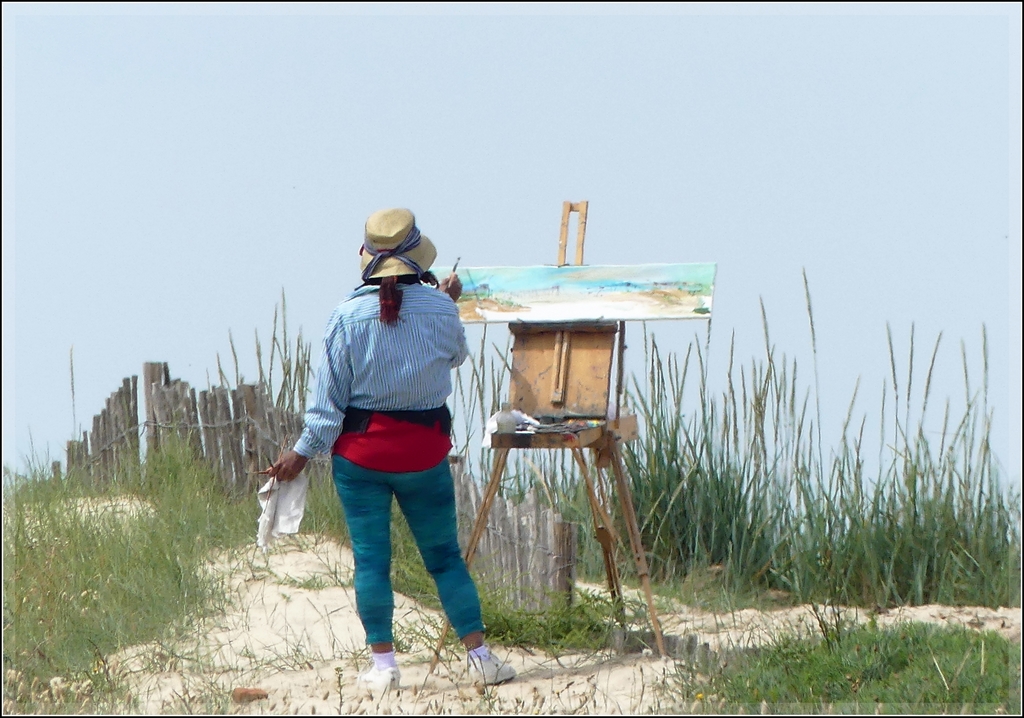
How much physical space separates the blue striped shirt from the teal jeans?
7.0 inches

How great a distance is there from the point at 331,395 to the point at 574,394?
0.98 metres

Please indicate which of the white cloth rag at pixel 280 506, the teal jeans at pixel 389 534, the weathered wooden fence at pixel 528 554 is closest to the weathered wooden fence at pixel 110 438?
the weathered wooden fence at pixel 528 554

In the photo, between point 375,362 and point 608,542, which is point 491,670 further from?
point 375,362

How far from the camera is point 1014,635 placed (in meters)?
4.99

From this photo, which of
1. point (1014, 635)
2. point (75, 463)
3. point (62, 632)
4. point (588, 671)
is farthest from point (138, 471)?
point (1014, 635)

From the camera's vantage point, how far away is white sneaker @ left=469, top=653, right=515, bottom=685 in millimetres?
4652

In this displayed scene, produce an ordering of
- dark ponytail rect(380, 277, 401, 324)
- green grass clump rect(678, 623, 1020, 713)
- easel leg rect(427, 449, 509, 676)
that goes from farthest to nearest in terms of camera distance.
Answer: easel leg rect(427, 449, 509, 676) < dark ponytail rect(380, 277, 401, 324) < green grass clump rect(678, 623, 1020, 713)

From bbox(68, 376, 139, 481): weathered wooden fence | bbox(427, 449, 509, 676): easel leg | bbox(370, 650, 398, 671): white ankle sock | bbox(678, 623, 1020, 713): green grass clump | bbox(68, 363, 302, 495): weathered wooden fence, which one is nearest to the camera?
bbox(678, 623, 1020, 713): green grass clump

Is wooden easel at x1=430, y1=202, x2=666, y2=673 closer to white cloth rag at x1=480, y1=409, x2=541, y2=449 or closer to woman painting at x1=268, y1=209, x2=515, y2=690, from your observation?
white cloth rag at x1=480, y1=409, x2=541, y2=449

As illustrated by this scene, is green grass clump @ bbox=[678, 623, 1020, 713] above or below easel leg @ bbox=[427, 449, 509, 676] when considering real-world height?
below

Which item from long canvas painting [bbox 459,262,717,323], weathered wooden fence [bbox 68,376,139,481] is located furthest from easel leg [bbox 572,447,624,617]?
weathered wooden fence [bbox 68,376,139,481]

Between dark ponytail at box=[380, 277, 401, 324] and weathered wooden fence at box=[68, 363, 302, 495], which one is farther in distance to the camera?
weathered wooden fence at box=[68, 363, 302, 495]

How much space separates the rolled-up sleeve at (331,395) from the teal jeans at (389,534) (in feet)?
0.40

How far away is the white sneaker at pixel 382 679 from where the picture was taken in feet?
15.1
